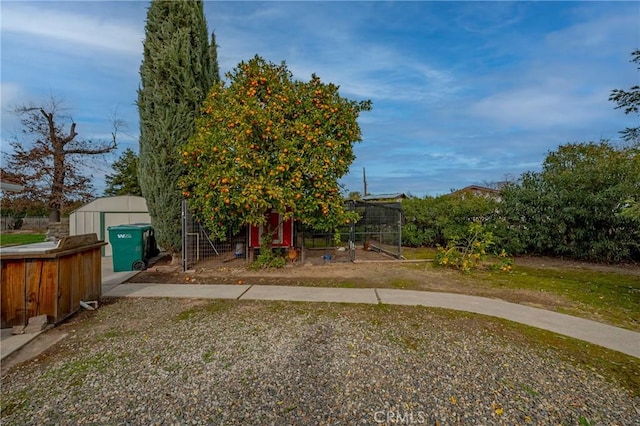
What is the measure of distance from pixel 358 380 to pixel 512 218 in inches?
376

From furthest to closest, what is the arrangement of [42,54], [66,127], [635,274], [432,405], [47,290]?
[66,127] → [635,274] → [42,54] → [47,290] → [432,405]

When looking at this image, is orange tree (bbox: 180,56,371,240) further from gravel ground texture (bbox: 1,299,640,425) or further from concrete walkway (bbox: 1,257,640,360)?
gravel ground texture (bbox: 1,299,640,425)

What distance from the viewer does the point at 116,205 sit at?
32.5 ft

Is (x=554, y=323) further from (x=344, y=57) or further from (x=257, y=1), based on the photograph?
(x=257, y=1)

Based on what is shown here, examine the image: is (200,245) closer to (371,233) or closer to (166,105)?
(166,105)

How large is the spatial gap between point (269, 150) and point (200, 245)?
3581 millimetres

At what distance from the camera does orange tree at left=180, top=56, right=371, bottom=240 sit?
6.54 meters

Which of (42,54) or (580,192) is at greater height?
(42,54)

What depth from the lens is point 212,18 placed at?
29.8 ft

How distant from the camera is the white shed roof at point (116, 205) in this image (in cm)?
957

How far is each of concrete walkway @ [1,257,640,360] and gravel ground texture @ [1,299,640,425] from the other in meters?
0.60

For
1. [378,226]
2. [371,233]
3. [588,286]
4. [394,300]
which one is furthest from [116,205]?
[588,286]

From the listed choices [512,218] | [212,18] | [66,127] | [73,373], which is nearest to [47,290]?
[73,373]

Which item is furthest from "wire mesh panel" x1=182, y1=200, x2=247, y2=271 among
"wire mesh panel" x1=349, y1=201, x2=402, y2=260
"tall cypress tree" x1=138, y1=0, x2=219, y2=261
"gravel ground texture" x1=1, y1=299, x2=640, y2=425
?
"wire mesh panel" x1=349, y1=201, x2=402, y2=260
